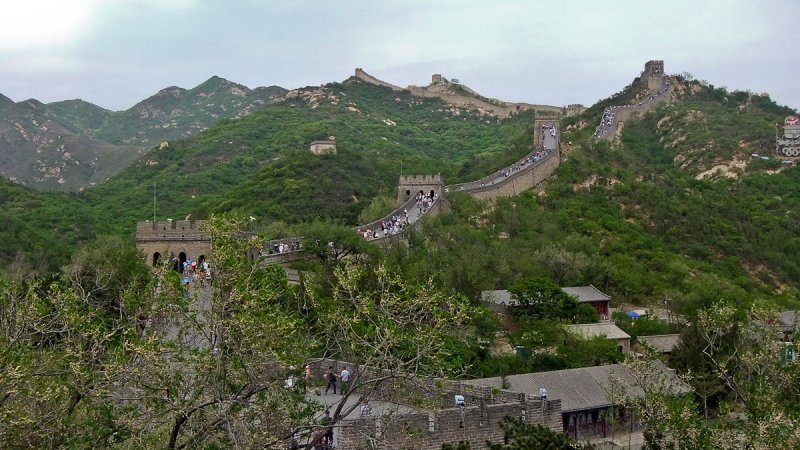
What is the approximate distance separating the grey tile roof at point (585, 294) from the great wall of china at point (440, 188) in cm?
971

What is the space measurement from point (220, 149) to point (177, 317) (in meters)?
89.5

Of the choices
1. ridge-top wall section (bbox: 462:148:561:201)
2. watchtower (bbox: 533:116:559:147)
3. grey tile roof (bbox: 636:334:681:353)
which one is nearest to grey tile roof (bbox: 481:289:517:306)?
grey tile roof (bbox: 636:334:681:353)

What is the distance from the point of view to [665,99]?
102812 millimetres

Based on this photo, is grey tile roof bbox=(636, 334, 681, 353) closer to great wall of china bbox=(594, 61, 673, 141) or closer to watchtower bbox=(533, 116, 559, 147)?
watchtower bbox=(533, 116, 559, 147)

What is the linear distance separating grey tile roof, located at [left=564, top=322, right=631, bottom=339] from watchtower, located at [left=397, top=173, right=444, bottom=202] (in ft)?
78.8

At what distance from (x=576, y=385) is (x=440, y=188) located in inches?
1353

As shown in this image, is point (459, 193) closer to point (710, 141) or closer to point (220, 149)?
point (710, 141)

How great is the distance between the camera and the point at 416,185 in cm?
6175

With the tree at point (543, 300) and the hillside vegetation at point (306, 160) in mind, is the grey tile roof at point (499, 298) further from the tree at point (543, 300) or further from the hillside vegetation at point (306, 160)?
the hillside vegetation at point (306, 160)

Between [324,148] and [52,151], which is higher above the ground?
[52,151]

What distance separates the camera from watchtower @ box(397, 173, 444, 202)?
6141 centimetres

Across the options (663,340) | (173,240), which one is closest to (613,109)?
(663,340)

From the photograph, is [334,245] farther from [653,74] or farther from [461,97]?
[461,97]

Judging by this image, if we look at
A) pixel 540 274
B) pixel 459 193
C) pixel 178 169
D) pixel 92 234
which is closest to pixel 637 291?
pixel 540 274
